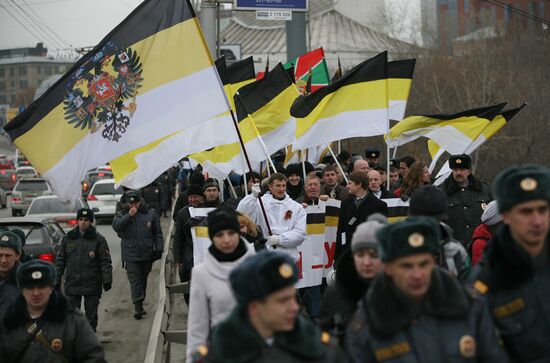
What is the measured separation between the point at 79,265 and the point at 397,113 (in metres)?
4.92

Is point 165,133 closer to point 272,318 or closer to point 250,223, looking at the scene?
point 250,223

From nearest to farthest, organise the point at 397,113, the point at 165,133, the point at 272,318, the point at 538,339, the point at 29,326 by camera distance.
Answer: the point at 272,318 → the point at 538,339 → the point at 29,326 → the point at 165,133 → the point at 397,113

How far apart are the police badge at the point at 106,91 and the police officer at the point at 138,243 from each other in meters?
5.30

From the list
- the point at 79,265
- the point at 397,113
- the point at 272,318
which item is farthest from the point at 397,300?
the point at 397,113

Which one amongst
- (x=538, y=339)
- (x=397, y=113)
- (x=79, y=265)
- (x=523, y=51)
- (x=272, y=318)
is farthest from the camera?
(x=523, y=51)

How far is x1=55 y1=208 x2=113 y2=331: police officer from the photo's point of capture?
499 inches

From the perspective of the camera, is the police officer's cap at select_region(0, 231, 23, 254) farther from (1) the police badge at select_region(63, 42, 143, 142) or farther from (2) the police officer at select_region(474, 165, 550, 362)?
(2) the police officer at select_region(474, 165, 550, 362)

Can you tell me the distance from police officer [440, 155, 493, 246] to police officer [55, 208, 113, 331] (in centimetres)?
439

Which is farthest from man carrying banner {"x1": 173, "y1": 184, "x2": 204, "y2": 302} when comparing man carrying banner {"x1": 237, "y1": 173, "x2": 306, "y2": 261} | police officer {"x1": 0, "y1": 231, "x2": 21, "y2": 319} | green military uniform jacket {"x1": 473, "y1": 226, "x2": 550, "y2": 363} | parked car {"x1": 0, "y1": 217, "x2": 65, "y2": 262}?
green military uniform jacket {"x1": 473, "y1": 226, "x2": 550, "y2": 363}

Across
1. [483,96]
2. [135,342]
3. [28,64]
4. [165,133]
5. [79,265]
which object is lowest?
[135,342]

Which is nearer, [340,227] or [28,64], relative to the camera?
[340,227]

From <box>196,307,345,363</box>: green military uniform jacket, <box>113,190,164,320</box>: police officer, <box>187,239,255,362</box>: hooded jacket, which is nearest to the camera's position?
<box>196,307,345,363</box>: green military uniform jacket

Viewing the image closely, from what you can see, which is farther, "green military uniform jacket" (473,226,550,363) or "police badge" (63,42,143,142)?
"police badge" (63,42,143,142)

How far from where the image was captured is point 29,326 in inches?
244
